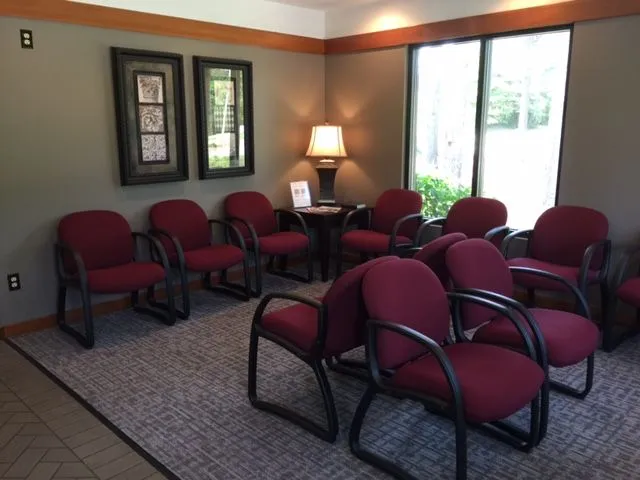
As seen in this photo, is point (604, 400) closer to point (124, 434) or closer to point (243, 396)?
point (243, 396)

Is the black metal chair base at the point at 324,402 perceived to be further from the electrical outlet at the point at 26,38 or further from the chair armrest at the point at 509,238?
the electrical outlet at the point at 26,38

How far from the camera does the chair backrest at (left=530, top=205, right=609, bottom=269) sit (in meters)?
3.68

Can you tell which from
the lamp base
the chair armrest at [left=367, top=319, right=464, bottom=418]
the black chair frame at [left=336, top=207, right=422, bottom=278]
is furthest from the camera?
the lamp base

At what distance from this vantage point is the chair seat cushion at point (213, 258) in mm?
4000

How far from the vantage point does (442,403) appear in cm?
197

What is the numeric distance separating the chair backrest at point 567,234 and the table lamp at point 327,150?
2047 millimetres

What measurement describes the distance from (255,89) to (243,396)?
3.03m

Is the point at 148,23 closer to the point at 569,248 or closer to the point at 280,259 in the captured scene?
the point at 280,259

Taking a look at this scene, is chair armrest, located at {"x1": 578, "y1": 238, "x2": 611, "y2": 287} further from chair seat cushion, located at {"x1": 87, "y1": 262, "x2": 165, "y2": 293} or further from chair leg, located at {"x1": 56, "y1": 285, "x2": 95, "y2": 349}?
chair leg, located at {"x1": 56, "y1": 285, "x2": 95, "y2": 349}

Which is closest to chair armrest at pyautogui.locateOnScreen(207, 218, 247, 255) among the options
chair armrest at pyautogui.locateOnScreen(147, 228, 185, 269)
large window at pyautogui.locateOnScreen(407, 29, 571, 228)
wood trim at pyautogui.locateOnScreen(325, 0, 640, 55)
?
chair armrest at pyautogui.locateOnScreen(147, 228, 185, 269)

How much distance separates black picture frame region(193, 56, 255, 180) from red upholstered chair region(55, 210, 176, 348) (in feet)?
3.20

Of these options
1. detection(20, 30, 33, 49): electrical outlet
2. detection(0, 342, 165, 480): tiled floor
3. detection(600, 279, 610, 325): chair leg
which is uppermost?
detection(20, 30, 33, 49): electrical outlet

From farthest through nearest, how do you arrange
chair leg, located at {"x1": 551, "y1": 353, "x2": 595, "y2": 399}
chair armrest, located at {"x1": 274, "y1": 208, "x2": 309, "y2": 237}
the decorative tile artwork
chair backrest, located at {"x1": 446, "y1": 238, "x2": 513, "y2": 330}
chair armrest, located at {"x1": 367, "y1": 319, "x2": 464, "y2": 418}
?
chair armrest, located at {"x1": 274, "y1": 208, "x2": 309, "y2": 237} → the decorative tile artwork → chair leg, located at {"x1": 551, "y1": 353, "x2": 595, "y2": 399} → chair backrest, located at {"x1": 446, "y1": 238, "x2": 513, "y2": 330} → chair armrest, located at {"x1": 367, "y1": 319, "x2": 464, "y2": 418}

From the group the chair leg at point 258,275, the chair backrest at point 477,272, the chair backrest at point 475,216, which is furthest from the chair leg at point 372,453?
the chair backrest at point 475,216
